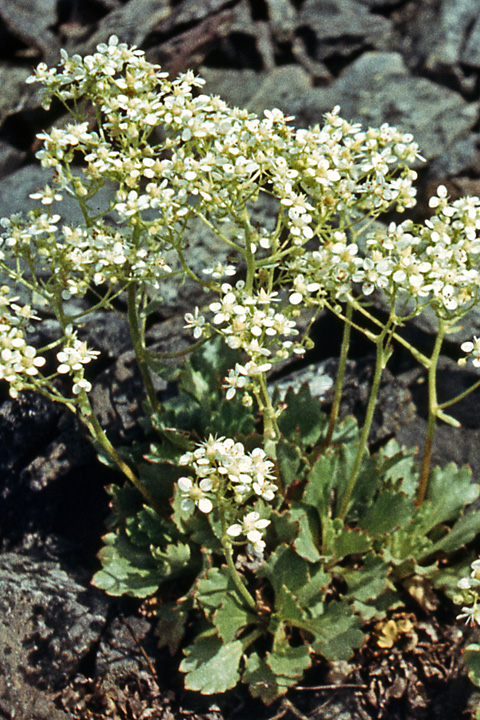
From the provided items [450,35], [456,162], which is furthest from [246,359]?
[450,35]

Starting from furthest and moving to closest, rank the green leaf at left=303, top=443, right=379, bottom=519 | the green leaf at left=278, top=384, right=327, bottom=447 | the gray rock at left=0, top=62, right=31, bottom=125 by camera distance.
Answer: the gray rock at left=0, top=62, right=31, bottom=125 → the green leaf at left=278, top=384, right=327, bottom=447 → the green leaf at left=303, top=443, right=379, bottom=519

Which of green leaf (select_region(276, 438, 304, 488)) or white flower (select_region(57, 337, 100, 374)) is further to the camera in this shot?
green leaf (select_region(276, 438, 304, 488))

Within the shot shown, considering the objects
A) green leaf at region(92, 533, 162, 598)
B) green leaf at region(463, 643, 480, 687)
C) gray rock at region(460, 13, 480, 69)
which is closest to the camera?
green leaf at region(463, 643, 480, 687)

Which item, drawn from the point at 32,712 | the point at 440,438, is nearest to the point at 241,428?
the point at 440,438

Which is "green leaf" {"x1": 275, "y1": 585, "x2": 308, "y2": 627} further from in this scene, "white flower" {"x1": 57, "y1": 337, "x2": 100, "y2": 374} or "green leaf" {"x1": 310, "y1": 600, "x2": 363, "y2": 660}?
"white flower" {"x1": 57, "y1": 337, "x2": 100, "y2": 374}

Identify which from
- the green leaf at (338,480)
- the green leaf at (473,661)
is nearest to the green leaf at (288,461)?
the green leaf at (338,480)

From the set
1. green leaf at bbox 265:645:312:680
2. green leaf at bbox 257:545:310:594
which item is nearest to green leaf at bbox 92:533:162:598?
green leaf at bbox 257:545:310:594

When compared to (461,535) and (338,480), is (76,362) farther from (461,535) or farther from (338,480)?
(461,535)
